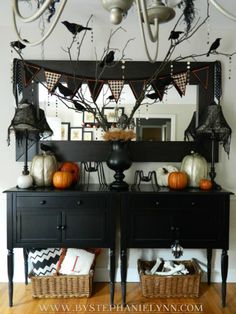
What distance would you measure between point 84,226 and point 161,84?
136 centimetres

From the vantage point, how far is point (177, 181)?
6.71 feet

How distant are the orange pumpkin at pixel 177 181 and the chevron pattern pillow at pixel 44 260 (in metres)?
1.17

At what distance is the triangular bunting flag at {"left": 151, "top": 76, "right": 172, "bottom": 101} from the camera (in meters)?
2.26

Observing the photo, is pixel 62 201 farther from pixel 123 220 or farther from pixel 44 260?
pixel 44 260

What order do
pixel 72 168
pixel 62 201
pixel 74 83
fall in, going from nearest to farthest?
pixel 62 201 < pixel 72 168 < pixel 74 83

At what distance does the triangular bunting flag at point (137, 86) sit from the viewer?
2.33 metres

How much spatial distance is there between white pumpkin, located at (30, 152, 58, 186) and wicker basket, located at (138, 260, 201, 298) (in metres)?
1.10

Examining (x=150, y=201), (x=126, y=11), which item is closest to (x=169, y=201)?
(x=150, y=201)

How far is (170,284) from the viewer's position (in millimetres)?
2109

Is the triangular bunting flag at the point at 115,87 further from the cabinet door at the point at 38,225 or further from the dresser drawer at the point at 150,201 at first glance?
the cabinet door at the point at 38,225

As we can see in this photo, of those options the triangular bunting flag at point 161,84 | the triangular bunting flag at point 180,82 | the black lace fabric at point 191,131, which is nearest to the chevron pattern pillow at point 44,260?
the black lace fabric at point 191,131

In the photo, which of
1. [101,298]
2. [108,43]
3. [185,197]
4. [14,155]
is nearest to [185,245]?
[185,197]

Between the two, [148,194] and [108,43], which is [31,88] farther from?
[148,194]

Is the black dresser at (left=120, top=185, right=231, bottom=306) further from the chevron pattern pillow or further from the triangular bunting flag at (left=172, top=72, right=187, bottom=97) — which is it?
the triangular bunting flag at (left=172, top=72, right=187, bottom=97)
